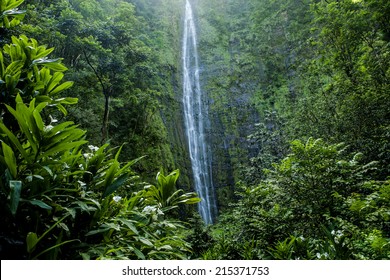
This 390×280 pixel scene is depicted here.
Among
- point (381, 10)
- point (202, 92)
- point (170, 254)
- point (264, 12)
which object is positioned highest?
point (264, 12)

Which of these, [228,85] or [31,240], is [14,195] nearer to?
[31,240]

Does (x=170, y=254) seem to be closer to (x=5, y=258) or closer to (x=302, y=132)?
(x=5, y=258)

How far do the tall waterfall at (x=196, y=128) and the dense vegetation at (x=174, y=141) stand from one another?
0.76m

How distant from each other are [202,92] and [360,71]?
14123mm

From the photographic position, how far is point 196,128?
1803cm

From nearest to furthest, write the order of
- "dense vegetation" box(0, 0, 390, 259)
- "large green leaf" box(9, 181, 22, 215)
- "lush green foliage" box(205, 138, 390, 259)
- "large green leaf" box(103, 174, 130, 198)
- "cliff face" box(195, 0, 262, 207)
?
"large green leaf" box(9, 181, 22, 215) < "dense vegetation" box(0, 0, 390, 259) < "large green leaf" box(103, 174, 130, 198) < "lush green foliage" box(205, 138, 390, 259) < "cliff face" box(195, 0, 262, 207)

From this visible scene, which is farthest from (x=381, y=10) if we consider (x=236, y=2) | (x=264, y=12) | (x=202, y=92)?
(x=236, y=2)

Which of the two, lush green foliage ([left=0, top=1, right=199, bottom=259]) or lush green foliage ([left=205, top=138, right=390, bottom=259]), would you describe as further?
lush green foliage ([left=205, top=138, right=390, bottom=259])

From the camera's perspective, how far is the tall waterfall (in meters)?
15.8

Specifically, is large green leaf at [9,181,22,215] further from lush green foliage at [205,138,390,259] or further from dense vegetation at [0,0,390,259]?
lush green foliage at [205,138,390,259]

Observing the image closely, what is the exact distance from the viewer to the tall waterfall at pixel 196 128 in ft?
51.7

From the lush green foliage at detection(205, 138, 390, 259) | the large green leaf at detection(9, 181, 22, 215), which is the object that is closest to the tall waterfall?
the lush green foliage at detection(205, 138, 390, 259)

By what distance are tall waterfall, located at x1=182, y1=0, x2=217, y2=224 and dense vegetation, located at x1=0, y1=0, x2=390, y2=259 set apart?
2.49 feet
